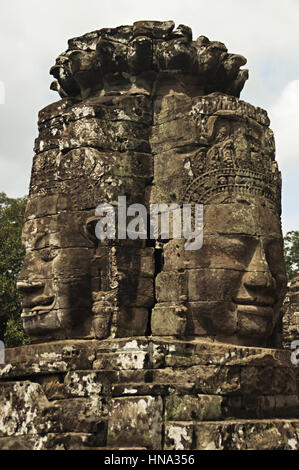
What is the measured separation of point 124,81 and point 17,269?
1285cm

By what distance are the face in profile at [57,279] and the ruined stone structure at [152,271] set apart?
0.7 inches

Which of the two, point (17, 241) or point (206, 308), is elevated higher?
point (17, 241)

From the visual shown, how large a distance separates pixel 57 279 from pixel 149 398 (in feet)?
6.64

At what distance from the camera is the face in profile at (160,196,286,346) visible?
8016 millimetres

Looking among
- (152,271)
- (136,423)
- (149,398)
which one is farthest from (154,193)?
(136,423)

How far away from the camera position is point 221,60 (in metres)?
9.18

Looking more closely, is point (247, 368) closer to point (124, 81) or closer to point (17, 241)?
point (124, 81)

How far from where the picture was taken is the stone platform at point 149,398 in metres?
7.09

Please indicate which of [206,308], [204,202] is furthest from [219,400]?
[204,202]

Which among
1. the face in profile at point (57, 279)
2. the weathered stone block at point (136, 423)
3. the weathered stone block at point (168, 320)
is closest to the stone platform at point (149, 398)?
the weathered stone block at point (136, 423)

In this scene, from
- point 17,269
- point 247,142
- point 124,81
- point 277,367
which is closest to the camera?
point 277,367

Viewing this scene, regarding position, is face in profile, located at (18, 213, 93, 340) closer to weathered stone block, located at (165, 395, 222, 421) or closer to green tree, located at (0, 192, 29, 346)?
weathered stone block, located at (165, 395, 222, 421)

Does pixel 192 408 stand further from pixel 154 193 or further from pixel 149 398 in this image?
pixel 154 193

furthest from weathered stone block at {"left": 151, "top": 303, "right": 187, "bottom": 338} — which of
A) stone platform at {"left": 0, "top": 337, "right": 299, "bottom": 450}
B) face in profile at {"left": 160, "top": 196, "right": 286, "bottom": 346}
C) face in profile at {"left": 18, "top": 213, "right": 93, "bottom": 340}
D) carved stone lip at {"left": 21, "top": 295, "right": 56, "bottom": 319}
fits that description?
carved stone lip at {"left": 21, "top": 295, "right": 56, "bottom": 319}
